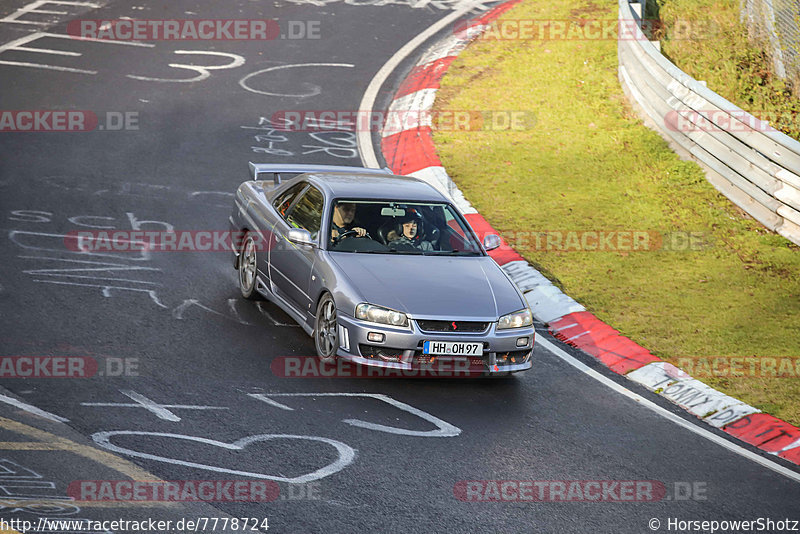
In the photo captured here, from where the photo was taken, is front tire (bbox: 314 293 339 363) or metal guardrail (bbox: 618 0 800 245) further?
metal guardrail (bbox: 618 0 800 245)

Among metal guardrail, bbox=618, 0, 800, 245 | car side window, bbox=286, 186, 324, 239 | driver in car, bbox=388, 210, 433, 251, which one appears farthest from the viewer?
metal guardrail, bbox=618, 0, 800, 245

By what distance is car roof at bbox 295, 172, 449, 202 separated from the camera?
10039 mm

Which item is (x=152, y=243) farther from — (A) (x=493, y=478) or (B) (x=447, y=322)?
(A) (x=493, y=478)

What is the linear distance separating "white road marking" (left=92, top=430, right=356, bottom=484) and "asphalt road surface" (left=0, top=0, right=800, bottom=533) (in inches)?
0.8

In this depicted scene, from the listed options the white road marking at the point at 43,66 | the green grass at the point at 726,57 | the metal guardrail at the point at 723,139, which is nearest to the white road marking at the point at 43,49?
the white road marking at the point at 43,66

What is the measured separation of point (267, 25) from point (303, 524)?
17022 mm

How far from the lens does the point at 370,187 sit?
33.7 ft

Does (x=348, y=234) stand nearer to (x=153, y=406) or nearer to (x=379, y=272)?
(x=379, y=272)

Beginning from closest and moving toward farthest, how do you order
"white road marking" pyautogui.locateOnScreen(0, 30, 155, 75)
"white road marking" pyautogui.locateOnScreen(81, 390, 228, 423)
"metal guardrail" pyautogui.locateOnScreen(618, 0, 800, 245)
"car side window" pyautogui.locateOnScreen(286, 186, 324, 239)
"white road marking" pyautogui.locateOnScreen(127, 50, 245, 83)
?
"white road marking" pyautogui.locateOnScreen(81, 390, 228, 423)
"car side window" pyautogui.locateOnScreen(286, 186, 324, 239)
"metal guardrail" pyautogui.locateOnScreen(618, 0, 800, 245)
"white road marking" pyautogui.locateOnScreen(127, 50, 245, 83)
"white road marking" pyautogui.locateOnScreen(0, 30, 155, 75)

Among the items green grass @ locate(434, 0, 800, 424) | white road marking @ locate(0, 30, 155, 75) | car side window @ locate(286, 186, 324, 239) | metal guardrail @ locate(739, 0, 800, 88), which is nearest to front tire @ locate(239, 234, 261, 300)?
car side window @ locate(286, 186, 324, 239)

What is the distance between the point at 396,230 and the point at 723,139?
5674 mm

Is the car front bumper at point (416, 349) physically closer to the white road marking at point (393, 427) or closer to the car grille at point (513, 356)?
the car grille at point (513, 356)

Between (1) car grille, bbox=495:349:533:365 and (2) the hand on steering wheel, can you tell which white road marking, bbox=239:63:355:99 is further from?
(1) car grille, bbox=495:349:533:365

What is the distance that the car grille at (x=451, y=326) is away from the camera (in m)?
8.54
